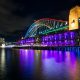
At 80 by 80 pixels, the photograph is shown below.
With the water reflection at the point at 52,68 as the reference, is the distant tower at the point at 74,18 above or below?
above

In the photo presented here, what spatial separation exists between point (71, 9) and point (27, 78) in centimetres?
9151

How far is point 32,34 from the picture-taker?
591 ft

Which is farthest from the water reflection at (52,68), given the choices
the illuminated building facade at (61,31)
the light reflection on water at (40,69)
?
the illuminated building facade at (61,31)

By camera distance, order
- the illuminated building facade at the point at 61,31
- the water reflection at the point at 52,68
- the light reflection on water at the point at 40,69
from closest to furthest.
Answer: the light reflection on water at the point at 40,69, the water reflection at the point at 52,68, the illuminated building facade at the point at 61,31

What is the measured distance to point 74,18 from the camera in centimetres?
10362

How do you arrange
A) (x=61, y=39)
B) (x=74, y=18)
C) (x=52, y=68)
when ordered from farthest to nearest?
(x=61, y=39) < (x=74, y=18) < (x=52, y=68)

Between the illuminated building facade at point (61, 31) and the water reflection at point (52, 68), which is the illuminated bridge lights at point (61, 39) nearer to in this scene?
the illuminated building facade at point (61, 31)

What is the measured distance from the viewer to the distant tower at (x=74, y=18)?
101m

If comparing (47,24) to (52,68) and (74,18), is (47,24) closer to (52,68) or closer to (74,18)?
(74,18)

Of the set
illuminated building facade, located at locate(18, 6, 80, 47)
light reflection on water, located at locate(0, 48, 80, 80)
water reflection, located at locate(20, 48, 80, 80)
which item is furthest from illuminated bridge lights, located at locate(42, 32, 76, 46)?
light reflection on water, located at locate(0, 48, 80, 80)

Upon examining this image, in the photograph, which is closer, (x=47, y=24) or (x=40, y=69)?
(x=40, y=69)

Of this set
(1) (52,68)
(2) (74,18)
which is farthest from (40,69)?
(2) (74,18)

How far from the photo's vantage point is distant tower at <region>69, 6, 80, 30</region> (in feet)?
331

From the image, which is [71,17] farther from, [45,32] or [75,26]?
[45,32]
